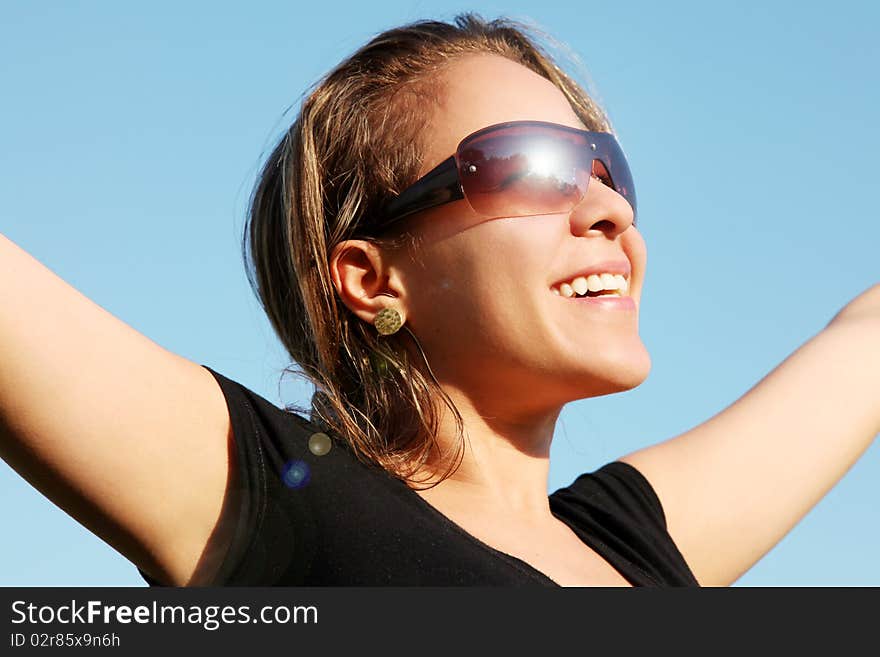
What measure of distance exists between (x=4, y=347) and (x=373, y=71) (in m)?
1.79

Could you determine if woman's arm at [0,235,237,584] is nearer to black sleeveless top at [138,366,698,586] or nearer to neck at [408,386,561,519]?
black sleeveless top at [138,366,698,586]

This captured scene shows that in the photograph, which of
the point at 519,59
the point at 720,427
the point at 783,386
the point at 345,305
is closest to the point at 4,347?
the point at 345,305

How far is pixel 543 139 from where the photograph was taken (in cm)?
317

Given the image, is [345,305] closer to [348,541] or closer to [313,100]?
[313,100]

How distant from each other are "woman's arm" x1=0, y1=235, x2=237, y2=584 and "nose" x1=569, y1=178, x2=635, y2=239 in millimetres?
1238

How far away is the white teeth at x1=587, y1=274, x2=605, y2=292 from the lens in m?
3.11

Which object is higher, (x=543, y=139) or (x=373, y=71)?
(x=373, y=71)

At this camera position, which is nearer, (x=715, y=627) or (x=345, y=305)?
(x=715, y=627)

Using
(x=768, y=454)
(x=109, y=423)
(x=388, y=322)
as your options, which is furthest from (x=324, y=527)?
(x=768, y=454)

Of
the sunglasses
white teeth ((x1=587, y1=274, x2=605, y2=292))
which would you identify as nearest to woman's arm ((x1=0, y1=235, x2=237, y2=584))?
the sunglasses

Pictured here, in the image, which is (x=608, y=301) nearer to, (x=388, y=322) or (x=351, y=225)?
(x=388, y=322)

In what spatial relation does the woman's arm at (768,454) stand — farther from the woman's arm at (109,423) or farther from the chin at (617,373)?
the woman's arm at (109,423)

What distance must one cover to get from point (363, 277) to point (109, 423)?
1161 mm

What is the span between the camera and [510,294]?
295cm
